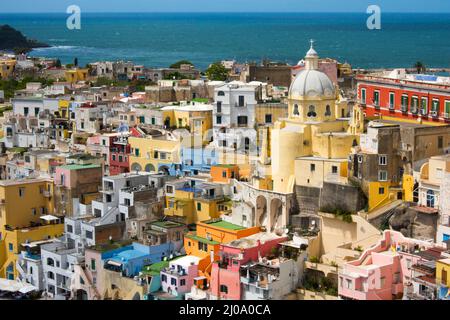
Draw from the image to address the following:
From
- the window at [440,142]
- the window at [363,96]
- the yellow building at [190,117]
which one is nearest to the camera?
the window at [440,142]

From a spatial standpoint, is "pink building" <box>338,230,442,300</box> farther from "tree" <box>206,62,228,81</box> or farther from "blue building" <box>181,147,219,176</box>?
"tree" <box>206,62,228,81</box>

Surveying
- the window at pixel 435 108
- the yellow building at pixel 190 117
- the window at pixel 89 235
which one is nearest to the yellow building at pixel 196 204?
the window at pixel 89 235

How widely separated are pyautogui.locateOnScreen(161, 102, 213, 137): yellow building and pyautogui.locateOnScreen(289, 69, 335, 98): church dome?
21.7ft

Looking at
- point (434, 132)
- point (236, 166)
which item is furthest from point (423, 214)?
point (236, 166)

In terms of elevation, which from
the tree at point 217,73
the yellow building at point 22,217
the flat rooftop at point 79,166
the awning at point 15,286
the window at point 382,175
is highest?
the tree at point 217,73

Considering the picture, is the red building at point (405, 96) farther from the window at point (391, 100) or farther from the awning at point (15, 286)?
the awning at point (15, 286)

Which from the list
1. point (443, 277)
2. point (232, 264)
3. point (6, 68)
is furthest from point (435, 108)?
point (6, 68)

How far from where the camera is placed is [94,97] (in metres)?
43.5

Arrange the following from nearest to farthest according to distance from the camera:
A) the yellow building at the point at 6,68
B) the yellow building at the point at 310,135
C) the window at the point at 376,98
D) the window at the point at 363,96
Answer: the yellow building at the point at 310,135
the window at the point at 376,98
the window at the point at 363,96
the yellow building at the point at 6,68

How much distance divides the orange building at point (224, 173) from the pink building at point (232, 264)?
516 cm

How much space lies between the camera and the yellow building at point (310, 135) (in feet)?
82.1

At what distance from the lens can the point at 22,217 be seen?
95.1 ft
